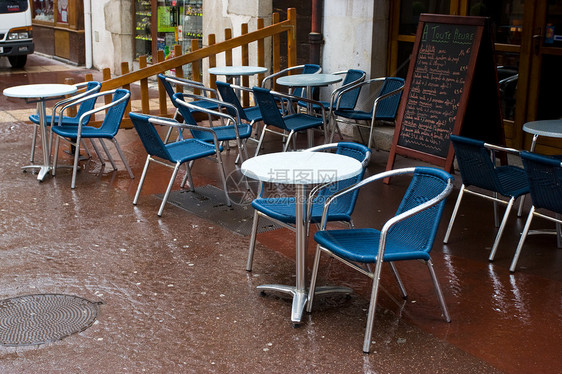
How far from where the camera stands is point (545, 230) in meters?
5.84

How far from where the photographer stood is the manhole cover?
427cm

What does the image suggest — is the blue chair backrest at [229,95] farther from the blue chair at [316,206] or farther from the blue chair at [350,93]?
the blue chair at [316,206]

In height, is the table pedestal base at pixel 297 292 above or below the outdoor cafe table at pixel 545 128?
below

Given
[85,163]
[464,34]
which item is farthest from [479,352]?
[85,163]

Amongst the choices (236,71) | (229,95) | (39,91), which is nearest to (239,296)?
(229,95)

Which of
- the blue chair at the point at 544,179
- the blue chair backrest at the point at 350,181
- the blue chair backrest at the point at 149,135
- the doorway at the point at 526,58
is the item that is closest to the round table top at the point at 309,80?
the doorway at the point at 526,58

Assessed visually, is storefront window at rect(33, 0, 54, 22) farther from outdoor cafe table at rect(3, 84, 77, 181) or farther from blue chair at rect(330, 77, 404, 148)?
Result: blue chair at rect(330, 77, 404, 148)

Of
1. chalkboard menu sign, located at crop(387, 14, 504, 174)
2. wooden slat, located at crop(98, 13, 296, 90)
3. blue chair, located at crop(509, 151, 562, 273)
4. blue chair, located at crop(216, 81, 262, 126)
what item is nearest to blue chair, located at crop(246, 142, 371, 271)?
blue chair, located at crop(509, 151, 562, 273)

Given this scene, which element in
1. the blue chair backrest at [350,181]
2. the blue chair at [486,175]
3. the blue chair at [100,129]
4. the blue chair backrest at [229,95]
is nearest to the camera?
the blue chair backrest at [350,181]

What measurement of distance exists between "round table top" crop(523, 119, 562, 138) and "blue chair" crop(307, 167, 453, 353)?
6.15 ft

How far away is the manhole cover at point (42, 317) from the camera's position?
4.27m

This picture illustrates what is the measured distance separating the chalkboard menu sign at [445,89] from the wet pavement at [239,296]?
0.59 m

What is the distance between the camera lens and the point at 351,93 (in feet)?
29.6

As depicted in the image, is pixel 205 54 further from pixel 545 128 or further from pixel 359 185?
pixel 359 185
